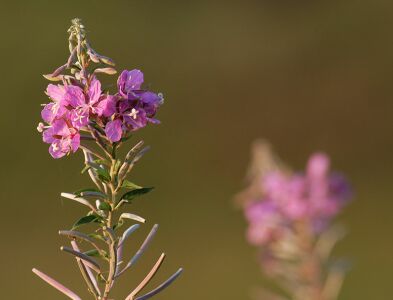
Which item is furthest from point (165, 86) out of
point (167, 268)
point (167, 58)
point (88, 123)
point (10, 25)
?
point (88, 123)

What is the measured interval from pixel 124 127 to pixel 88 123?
0.08 m

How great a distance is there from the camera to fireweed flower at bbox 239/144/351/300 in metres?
4.31

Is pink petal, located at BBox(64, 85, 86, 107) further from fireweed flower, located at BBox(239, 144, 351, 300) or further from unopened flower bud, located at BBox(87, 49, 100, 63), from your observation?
fireweed flower, located at BBox(239, 144, 351, 300)

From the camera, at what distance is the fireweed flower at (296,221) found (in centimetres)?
431

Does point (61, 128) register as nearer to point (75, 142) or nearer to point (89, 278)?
point (75, 142)

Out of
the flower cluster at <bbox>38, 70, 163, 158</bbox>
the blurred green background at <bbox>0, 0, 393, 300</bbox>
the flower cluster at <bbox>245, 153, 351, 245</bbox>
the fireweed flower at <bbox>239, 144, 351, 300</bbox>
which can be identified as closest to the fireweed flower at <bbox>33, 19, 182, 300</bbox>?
the flower cluster at <bbox>38, 70, 163, 158</bbox>

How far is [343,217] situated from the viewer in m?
22.2

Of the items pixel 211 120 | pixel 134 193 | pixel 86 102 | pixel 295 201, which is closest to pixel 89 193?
pixel 134 193

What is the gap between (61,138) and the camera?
2.31 m

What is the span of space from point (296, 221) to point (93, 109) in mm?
2428

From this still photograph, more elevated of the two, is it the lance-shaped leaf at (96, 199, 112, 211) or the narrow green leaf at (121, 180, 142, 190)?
the narrow green leaf at (121, 180, 142, 190)

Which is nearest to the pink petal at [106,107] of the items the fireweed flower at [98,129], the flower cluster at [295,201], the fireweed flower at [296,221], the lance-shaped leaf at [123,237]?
the fireweed flower at [98,129]

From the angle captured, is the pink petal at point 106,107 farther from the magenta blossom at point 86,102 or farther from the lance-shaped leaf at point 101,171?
the lance-shaped leaf at point 101,171

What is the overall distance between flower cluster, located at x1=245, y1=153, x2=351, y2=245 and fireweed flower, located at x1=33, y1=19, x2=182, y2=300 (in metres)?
2.27
